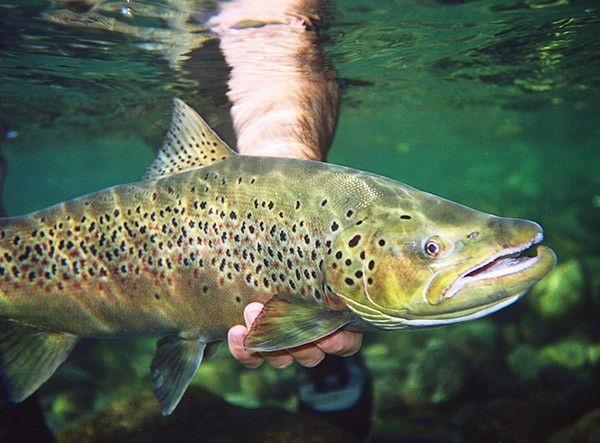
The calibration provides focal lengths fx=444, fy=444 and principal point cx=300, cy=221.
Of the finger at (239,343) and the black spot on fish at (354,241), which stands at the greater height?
the black spot on fish at (354,241)

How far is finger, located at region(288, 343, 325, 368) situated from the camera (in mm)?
3295

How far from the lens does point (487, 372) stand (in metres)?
7.57

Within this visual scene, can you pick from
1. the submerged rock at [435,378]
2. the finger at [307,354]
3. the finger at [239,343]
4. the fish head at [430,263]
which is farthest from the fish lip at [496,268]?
the submerged rock at [435,378]

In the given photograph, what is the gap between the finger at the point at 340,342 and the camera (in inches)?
129

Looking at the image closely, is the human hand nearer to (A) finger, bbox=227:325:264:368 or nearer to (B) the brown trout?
(A) finger, bbox=227:325:264:368

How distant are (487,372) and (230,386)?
499 cm

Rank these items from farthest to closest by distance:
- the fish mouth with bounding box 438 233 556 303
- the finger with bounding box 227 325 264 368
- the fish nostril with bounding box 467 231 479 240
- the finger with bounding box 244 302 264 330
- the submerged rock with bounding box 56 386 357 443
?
the submerged rock with bounding box 56 386 357 443 → the finger with bounding box 227 325 264 368 → the finger with bounding box 244 302 264 330 → the fish nostril with bounding box 467 231 479 240 → the fish mouth with bounding box 438 233 556 303

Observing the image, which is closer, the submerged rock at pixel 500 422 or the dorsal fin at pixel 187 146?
the dorsal fin at pixel 187 146

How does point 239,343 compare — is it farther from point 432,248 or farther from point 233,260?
point 432,248

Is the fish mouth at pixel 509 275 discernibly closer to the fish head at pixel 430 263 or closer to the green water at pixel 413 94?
the fish head at pixel 430 263

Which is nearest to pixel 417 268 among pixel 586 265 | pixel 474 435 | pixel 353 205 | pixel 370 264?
pixel 370 264

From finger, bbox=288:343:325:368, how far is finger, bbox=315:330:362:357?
46mm

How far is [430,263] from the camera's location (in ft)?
8.01

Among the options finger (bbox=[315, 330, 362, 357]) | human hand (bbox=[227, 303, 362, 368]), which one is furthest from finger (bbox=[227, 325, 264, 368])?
finger (bbox=[315, 330, 362, 357])
